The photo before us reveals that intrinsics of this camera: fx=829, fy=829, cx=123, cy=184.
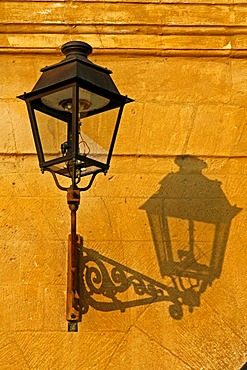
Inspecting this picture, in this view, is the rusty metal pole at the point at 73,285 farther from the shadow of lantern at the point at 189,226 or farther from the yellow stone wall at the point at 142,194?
the shadow of lantern at the point at 189,226

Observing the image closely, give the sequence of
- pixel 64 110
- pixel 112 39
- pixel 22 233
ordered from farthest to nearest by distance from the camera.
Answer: pixel 112 39 < pixel 22 233 < pixel 64 110

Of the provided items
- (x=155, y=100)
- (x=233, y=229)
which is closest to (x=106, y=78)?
(x=155, y=100)

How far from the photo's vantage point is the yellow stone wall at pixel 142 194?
12.0 ft

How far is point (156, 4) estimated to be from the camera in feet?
13.4

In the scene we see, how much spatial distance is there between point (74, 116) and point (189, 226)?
36.2 inches

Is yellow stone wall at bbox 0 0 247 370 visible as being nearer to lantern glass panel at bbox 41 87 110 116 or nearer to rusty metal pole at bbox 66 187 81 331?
rusty metal pole at bbox 66 187 81 331

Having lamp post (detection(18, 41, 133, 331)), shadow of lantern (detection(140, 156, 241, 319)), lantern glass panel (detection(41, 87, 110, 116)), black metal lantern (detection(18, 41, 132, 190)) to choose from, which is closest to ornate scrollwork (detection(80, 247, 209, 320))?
shadow of lantern (detection(140, 156, 241, 319))

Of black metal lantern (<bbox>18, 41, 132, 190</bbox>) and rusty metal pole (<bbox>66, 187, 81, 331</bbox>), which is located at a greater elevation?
black metal lantern (<bbox>18, 41, 132, 190</bbox>)

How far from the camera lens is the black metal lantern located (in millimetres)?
3256

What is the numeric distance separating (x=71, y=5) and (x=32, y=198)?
980 millimetres

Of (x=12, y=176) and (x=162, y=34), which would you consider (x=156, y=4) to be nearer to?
(x=162, y=34)

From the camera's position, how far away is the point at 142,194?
3.87 meters

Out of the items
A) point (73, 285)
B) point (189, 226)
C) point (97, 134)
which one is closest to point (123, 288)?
point (73, 285)

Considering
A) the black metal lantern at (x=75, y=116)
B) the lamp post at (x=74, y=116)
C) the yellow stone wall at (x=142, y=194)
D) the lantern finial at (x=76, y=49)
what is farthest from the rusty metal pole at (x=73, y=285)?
the lantern finial at (x=76, y=49)
